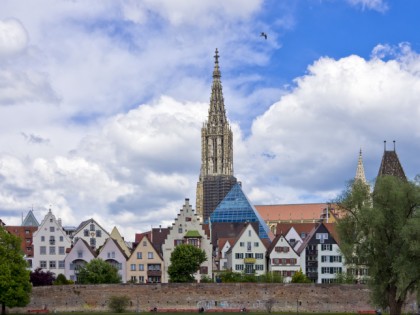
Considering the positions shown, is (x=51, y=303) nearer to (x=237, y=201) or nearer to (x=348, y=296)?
(x=348, y=296)

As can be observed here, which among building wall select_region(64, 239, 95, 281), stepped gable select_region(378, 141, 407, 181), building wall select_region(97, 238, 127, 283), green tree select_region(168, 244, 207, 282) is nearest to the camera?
green tree select_region(168, 244, 207, 282)

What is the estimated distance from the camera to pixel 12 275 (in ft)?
293

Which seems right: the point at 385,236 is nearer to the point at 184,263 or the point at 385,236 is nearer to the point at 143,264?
the point at 184,263

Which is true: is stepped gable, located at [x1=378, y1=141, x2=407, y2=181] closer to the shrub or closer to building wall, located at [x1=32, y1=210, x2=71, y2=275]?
building wall, located at [x1=32, y1=210, x2=71, y2=275]

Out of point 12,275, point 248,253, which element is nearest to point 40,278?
point 12,275

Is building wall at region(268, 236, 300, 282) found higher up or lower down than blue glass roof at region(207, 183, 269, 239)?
lower down

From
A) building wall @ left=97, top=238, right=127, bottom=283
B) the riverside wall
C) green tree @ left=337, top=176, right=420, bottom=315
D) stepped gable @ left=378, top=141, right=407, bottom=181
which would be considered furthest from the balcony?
A: green tree @ left=337, top=176, right=420, bottom=315

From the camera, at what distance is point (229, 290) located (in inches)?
3959

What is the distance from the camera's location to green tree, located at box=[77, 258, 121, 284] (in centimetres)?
10756

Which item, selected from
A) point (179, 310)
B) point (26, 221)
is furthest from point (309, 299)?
point (26, 221)

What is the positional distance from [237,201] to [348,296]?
196ft

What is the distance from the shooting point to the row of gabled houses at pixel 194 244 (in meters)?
122

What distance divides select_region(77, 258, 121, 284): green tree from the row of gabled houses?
11.0 meters

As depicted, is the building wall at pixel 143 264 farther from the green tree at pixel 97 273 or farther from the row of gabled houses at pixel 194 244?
the green tree at pixel 97 273
